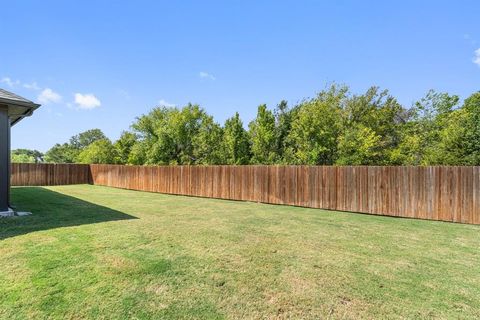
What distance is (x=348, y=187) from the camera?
8.57 meters

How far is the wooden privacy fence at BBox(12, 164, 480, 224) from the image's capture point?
6.91 meters

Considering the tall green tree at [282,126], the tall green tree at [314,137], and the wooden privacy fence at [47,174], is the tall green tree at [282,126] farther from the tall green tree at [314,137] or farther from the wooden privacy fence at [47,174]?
the wooden privacy fence at [47,174]

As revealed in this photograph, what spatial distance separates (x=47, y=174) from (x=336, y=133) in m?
20.7

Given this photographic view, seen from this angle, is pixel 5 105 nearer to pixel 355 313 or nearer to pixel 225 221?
pixel 225 221

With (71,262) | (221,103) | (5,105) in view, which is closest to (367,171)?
(71,262)

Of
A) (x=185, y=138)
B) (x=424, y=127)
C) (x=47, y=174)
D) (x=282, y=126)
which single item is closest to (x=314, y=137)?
(x=282, y=126)

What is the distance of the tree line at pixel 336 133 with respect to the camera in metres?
14.5

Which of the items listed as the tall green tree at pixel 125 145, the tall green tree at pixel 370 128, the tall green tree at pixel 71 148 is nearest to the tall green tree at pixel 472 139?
the tall green tree at pixel 370 128

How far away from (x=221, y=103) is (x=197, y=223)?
13.3m

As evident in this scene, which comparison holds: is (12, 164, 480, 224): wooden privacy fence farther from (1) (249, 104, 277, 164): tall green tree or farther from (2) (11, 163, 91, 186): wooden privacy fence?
(2) (11, 163, 91, 186): wooden privacy fence

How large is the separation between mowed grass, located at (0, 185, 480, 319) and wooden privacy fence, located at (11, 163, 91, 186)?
1644 cm

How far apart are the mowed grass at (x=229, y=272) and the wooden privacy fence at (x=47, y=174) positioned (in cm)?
1644

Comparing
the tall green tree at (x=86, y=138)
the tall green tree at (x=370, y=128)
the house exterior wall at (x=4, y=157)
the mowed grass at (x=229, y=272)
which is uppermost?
the tall green tree at (x=86, y=138)

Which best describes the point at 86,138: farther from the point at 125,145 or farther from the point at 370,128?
the point at 370,128
